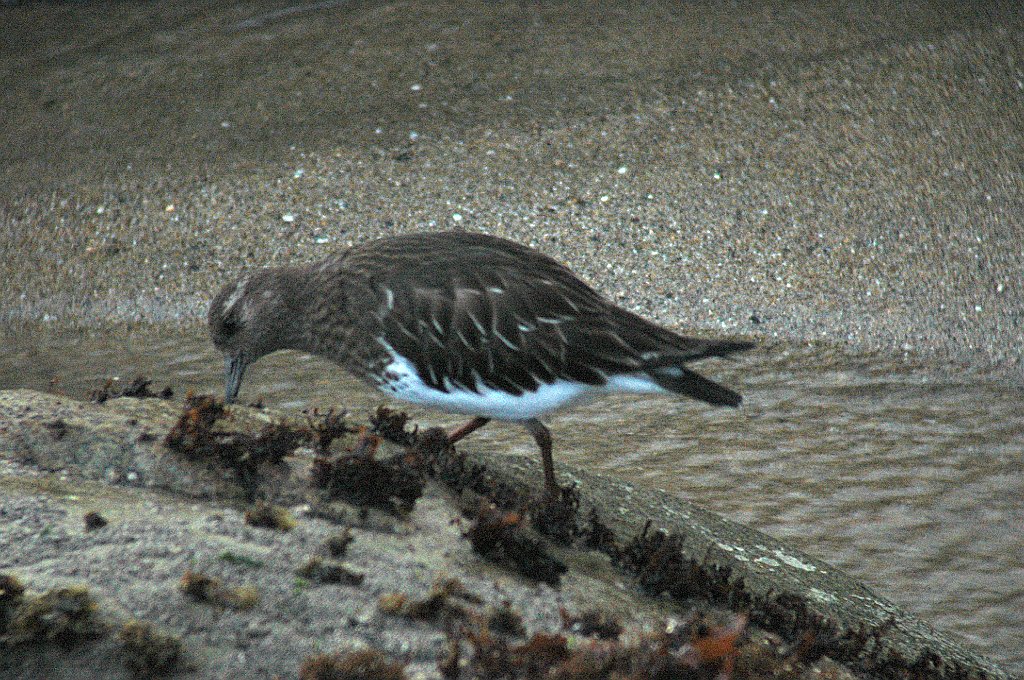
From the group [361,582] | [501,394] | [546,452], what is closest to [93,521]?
[361,582]

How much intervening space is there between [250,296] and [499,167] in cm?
349

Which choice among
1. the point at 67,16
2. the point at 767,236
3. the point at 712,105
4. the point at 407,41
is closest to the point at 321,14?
the point at 407,41

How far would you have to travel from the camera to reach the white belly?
4.68 meters

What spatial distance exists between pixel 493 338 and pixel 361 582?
1.41 m

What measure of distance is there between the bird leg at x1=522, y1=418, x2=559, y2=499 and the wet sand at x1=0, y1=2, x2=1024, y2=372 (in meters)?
2.68

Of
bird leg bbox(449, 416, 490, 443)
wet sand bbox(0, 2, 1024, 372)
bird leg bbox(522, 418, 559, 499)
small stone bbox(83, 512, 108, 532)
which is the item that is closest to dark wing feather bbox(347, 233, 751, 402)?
bird leg bbox(522, 418, 559, 499)

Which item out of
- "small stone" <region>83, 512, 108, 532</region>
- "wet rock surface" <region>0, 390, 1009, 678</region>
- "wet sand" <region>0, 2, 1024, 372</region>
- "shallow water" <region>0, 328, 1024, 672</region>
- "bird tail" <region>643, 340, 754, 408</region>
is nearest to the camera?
"wet rock surface" <region>0, 390, 1009, 678</region>

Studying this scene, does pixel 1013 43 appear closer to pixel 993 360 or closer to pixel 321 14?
pixel 993 360

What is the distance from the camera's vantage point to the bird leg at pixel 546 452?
469 cm

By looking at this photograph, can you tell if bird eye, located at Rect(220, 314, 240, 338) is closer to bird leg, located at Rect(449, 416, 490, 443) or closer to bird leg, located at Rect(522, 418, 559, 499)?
bird leg, located at Rect(449, 416, 490, 443)

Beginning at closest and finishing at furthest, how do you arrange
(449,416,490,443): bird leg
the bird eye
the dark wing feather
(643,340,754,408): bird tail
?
(643,340,754,408): bird tail < the dark wing feather < (449,416,490,443): bird leg < the bird eye

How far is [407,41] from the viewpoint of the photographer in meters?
9.73

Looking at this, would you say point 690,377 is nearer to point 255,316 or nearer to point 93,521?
point 255,316

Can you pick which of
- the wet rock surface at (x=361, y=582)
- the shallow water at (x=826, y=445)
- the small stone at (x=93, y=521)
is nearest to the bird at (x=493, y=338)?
A: the wet rock surface at (x=361, y=582)
